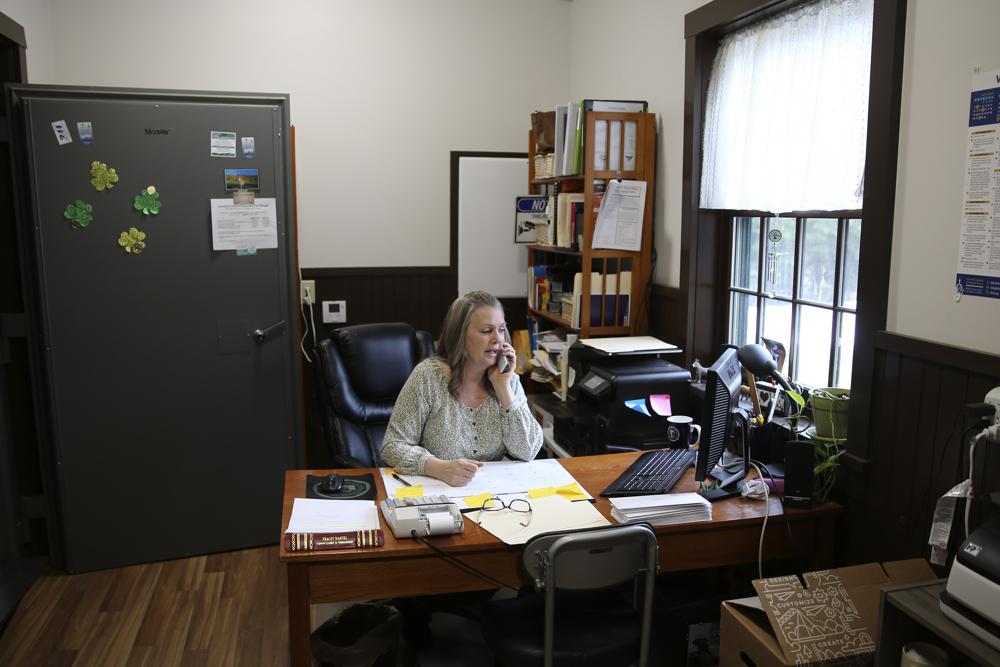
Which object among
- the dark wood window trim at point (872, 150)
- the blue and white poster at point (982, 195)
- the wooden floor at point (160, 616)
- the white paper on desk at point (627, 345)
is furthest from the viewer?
the white paper on desk at point (627, 345)

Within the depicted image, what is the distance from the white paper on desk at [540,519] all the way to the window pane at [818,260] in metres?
1.11

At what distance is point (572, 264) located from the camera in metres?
4.24

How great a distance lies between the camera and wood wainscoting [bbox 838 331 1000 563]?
2.01m

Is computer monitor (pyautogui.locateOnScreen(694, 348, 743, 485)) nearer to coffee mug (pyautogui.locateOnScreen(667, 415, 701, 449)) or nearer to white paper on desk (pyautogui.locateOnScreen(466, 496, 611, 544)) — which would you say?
coffee mug (pyautogui.locateOnScreen(667, 415, 701, 449))

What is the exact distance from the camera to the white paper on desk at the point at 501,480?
2410 millimetres

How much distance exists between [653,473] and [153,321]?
218cm

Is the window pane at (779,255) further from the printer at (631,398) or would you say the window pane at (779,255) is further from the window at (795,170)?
the printer at (631,398)

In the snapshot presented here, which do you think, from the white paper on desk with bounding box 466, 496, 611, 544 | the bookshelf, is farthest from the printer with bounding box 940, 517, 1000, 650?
the bookshelf

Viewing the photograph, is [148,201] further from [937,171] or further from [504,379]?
[937,171]

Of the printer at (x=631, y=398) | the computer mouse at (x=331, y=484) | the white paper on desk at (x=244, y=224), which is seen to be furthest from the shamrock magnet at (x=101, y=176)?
the printer at (x=631, y=398)

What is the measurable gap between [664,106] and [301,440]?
7.10ft

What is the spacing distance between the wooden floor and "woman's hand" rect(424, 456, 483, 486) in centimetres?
97

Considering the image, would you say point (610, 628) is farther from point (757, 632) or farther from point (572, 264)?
point (572, 264)

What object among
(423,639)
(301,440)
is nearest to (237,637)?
(423,639)
